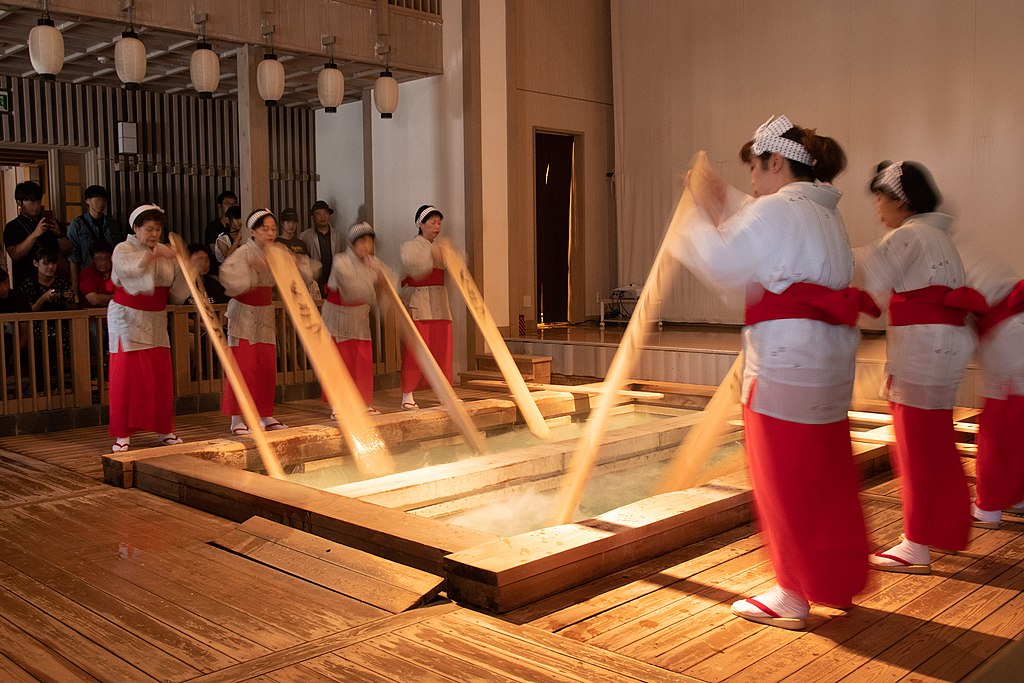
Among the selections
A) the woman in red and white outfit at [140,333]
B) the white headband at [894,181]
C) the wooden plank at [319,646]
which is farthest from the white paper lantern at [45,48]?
the white headband at [894,181]

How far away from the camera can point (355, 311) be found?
22.4 ft

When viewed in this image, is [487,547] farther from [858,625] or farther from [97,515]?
[97,515]

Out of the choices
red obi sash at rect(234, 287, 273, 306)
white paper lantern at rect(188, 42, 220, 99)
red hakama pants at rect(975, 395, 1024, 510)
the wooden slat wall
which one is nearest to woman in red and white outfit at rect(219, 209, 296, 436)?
red obi sash at rect(234, 287, 273, 306)

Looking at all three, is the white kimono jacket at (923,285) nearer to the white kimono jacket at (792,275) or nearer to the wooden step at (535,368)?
the white kimono jacket at (792,275)

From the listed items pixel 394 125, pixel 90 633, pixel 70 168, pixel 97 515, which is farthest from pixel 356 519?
pixel 70 168

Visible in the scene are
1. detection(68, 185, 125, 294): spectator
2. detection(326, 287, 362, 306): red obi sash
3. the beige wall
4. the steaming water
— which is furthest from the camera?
the beige wall

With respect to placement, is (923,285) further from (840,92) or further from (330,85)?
(840,92)

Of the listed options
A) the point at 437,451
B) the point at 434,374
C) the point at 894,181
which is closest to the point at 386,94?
the point at 434,374

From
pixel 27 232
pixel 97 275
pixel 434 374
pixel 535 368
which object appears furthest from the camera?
pixel 535 368

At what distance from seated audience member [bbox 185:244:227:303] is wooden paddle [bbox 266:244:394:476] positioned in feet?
2.68

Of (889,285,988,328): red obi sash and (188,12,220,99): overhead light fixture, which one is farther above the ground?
(188,12,220,99): overhead light fixture

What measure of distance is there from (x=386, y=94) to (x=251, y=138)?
114cm

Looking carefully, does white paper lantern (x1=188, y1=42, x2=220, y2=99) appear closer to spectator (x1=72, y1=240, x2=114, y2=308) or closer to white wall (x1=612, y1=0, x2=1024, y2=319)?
spectator (x1=72, y1=240, x2=114, y2=308)

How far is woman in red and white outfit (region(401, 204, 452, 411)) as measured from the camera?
23.2ft
